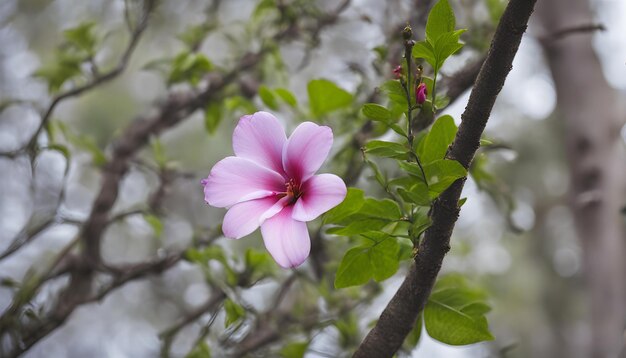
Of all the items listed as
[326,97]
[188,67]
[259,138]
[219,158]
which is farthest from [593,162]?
[219,158]

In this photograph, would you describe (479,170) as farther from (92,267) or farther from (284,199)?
(92,267)

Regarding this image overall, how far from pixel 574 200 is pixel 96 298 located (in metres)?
0.83

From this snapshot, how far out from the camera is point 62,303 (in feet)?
2.74

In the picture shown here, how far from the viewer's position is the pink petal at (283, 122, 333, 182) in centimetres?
41

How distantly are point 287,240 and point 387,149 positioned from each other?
0.31ft

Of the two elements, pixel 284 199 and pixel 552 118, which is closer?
pixel 284 199

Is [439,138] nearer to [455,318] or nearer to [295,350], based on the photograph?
[455,318]

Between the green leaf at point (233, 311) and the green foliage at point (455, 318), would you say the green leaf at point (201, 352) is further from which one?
the green foliage at point (455, 318)

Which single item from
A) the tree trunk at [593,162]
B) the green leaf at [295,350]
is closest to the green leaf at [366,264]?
the green leaf at [295,350]

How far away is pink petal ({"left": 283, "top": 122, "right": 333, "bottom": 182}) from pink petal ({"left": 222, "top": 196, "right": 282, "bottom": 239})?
0.10ft

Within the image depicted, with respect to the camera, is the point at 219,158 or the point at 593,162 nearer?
the point at 593,162

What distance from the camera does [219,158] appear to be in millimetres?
1886

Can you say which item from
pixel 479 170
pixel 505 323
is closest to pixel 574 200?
pixel 479 170

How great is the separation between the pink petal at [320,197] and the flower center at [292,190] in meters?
0.02
